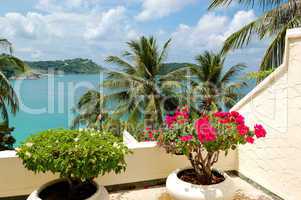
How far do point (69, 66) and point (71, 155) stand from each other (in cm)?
978

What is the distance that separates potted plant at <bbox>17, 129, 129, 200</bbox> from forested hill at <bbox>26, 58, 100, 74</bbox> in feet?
26.6

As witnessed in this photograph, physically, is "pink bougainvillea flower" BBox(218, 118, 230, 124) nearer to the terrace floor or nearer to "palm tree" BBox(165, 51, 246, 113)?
the terrace floor

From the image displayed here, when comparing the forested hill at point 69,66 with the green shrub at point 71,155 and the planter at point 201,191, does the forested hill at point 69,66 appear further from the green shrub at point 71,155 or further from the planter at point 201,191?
the planter at point 201,191

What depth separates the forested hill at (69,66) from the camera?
35.9 ft

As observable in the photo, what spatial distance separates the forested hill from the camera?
1095 cm

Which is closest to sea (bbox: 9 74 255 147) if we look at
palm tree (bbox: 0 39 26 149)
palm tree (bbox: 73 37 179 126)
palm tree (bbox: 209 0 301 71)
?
palm tree (bbox: 0 39 26 149)

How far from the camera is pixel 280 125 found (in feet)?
11.4

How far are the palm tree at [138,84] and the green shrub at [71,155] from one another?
7966mm

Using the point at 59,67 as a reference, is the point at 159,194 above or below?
below

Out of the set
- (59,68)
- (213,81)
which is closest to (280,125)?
(59,68)

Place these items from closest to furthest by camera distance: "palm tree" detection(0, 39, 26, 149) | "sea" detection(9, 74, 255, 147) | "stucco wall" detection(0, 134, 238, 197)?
1. "stucco wall" detection(0, 134, 238, 197)
2. "sea" detection(9, 74, 255, 147)
3. "palm tree" detection(0, 39, 26, 149)

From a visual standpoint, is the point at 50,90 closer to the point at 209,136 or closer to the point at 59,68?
the point at 59,68

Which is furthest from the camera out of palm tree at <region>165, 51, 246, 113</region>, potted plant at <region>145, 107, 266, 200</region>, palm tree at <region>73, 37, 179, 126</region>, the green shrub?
palm tree at <region>165, 51, 246, 113</region>

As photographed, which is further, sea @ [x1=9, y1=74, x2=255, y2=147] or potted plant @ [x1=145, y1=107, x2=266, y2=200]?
sea @ [x1=9, y1=74, x2=255, y2=147]
